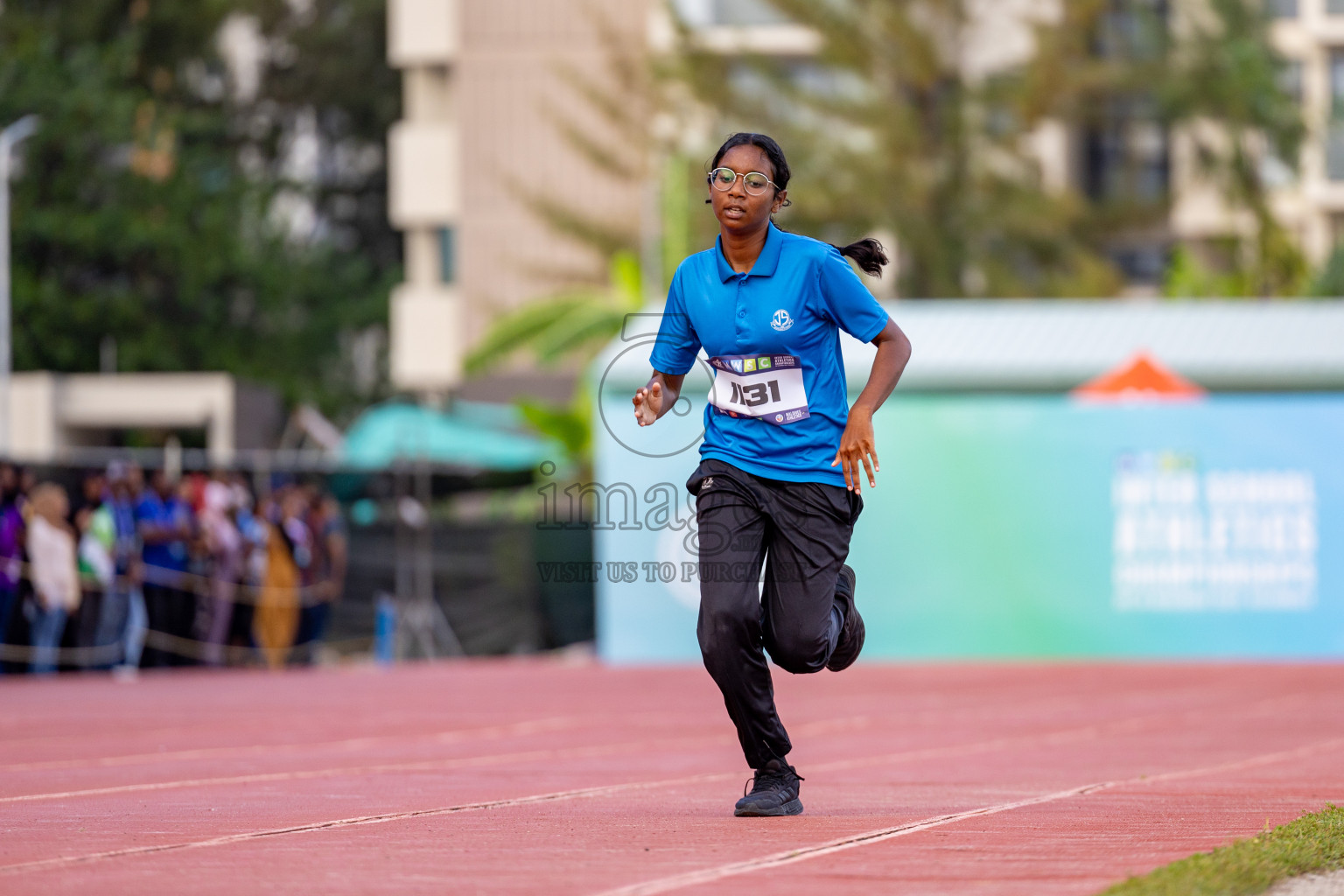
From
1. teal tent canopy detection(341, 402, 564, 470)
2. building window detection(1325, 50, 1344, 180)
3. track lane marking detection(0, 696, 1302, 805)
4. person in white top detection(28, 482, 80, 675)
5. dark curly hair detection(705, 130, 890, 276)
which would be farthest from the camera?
building window detection(1325, 50, 1344, 180)

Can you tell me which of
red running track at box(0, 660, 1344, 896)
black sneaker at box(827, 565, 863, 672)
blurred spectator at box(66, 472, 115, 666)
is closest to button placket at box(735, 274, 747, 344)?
black sneaker at box(827, 565, 863, 672)

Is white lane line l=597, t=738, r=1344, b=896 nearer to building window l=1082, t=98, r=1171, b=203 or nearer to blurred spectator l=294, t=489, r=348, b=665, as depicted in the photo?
blurred spectator l=294, t=489, r=348, b=665

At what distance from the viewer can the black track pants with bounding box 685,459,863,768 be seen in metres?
6.22

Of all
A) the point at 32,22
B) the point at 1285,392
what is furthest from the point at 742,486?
the point at 32,22

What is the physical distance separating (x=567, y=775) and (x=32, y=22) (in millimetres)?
40633

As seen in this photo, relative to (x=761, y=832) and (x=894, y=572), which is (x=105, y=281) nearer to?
(x=894, y=572)

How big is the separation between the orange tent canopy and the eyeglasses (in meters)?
14.7

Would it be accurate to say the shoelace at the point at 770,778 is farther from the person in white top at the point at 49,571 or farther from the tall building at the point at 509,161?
the tall building at the point at 509,161

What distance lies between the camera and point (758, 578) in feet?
20.5

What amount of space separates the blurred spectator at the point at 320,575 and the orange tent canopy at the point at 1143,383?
7.88 m

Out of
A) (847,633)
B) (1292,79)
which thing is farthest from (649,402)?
(1292,79)

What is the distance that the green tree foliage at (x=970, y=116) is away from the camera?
114 ft

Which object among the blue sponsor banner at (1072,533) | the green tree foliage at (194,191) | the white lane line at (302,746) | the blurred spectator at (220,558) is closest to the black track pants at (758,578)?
the white lane line at (302,746)

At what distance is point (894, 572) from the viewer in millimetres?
20766
